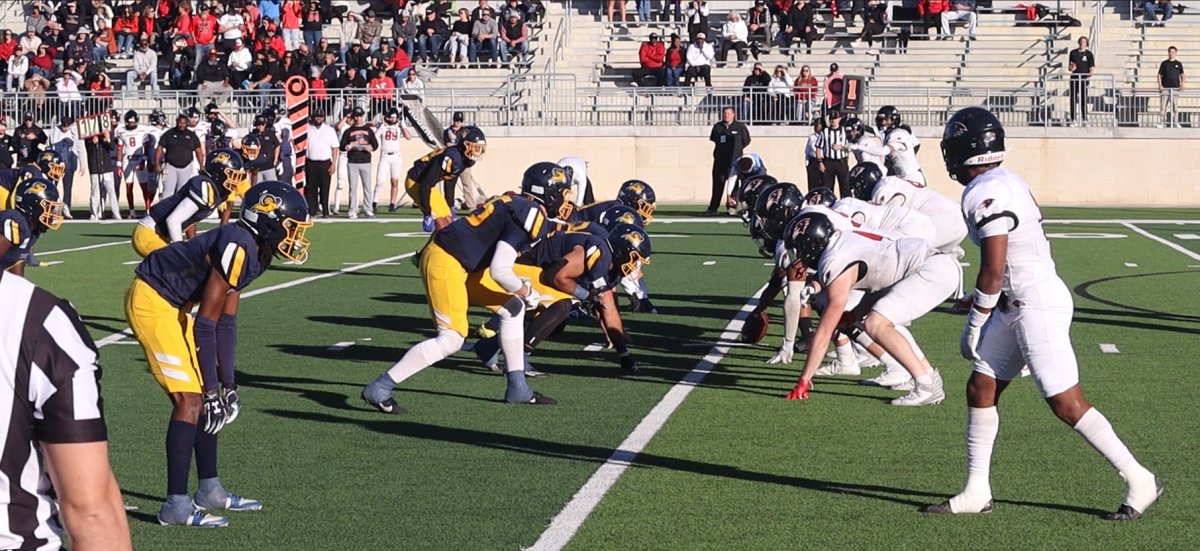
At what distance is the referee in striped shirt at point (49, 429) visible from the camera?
328 cm

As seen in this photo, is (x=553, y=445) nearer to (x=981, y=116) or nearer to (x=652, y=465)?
(x=652, y=465)

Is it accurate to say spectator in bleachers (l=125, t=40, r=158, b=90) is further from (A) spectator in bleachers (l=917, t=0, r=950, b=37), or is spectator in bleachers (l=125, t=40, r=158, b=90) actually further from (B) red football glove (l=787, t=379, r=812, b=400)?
(B) red football glove (l=787, t=379, r=812, b=400)

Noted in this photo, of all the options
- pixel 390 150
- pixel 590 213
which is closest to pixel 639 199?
pixel 590 213

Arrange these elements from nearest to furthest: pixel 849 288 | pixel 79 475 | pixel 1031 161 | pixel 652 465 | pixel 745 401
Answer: pixel 79 475, pixel 652 465, pixel 849 288, pixel 745 401, pixel 1031 161

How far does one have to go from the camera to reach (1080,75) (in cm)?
3200

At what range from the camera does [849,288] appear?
28.6ft

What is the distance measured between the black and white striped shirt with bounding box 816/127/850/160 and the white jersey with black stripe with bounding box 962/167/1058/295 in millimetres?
19112

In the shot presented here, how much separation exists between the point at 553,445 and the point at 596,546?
6.74 feet

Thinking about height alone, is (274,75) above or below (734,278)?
above

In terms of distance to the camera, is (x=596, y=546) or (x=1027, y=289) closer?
(x=596, y=546)

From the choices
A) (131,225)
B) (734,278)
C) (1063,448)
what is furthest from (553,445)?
(131,225)

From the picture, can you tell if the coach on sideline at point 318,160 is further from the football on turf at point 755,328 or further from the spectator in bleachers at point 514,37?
the football on turf at point 755,328

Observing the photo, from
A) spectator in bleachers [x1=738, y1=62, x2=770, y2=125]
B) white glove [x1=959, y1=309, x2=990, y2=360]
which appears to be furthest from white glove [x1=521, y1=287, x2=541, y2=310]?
spectator in bleachers [x1=738, y1=62, x2=770, y2=125]

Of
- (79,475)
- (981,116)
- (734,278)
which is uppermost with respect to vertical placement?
Result: (981,116)
